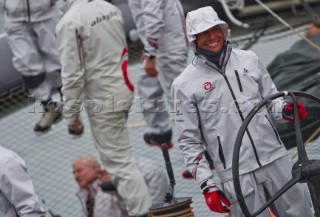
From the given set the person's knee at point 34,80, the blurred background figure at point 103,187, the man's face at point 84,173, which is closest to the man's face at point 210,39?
the blurred background figure at point 103,187

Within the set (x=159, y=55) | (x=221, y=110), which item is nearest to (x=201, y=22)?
(x=221, y=110)

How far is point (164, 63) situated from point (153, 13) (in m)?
0.56

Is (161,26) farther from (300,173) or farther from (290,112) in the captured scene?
(300,173)

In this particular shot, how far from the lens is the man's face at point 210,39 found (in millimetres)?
5602

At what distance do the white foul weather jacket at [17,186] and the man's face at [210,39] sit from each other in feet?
4.00

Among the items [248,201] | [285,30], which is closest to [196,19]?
[248,201]

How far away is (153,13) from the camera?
25.0 ft

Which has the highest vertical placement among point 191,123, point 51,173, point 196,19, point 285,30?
point 196,19

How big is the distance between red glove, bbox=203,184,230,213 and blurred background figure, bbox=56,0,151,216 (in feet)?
6.56

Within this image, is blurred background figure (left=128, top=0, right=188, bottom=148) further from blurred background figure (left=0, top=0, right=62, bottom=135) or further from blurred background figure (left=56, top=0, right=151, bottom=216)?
blurred background figure (left=0, top=0, right=62, bottom=135)

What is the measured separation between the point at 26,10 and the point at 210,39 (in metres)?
2.77

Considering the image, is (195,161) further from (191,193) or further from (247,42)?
(247,42)

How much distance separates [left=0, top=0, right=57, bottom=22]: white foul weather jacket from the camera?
797 cm

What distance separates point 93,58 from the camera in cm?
734
